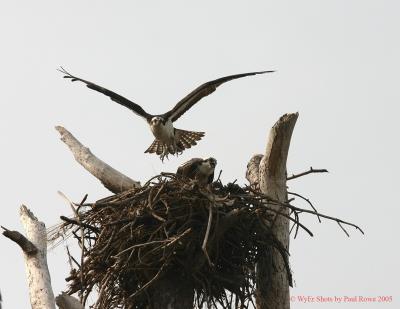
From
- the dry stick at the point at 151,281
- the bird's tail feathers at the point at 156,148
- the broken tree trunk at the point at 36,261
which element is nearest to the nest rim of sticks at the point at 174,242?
the dry stick at the point at 151,281

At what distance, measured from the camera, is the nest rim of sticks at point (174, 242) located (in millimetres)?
7777

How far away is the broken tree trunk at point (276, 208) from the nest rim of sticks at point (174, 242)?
0.30 ft

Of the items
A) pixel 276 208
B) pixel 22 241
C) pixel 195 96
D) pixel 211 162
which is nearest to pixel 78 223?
pixel 22 241

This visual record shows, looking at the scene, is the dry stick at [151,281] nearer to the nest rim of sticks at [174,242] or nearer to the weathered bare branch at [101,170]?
the nest rim of sticks at [174,242]

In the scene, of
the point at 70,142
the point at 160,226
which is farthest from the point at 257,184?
the point at 70,142

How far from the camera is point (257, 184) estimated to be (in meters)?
8.90

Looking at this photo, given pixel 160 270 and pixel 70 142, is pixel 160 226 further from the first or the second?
pixel 70 142

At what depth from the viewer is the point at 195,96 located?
1262cm

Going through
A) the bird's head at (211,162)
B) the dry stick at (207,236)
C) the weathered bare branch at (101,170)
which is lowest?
the dry stick at (207,236)

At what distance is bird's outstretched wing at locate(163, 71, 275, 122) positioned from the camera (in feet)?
39.5

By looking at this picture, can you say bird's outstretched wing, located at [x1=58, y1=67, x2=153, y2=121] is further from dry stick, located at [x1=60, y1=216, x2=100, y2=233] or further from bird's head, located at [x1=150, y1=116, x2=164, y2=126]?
dry stick, located at [x1=60, y1=216, x2=100, y2=233]

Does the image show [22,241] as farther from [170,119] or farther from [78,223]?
[170,119]

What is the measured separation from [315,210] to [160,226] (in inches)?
57.1

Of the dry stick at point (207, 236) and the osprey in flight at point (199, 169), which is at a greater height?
the osprey in flight at point (199, 169)
